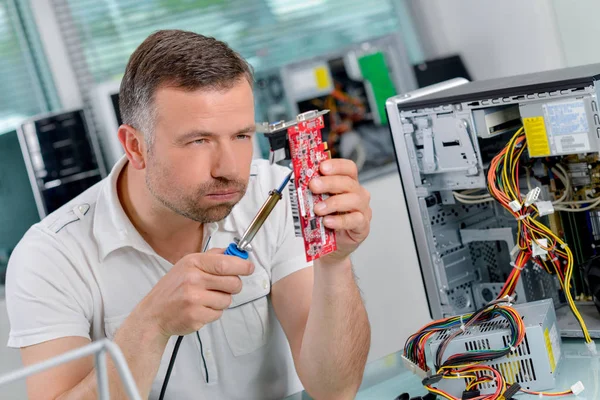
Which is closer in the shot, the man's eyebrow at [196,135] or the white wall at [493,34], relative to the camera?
the man's eyebrow at [196,135]

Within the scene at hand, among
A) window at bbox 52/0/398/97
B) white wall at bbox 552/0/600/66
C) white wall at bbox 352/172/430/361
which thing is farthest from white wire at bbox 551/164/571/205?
window at bbox 52/0/398/97

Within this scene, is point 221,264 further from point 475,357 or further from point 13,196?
point 13,196

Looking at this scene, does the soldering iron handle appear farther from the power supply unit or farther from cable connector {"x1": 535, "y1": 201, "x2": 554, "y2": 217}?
cable connector {"x1": 535, "y1": 201, "x2": 554, "y2": 217}

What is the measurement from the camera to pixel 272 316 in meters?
1.70

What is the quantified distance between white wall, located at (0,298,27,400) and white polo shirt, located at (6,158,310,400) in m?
0.85

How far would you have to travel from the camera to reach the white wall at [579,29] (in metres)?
3.02

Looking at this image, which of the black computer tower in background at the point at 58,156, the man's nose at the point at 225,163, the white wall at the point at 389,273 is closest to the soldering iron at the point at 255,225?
the man's nose at the point at 225,163

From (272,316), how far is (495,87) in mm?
651

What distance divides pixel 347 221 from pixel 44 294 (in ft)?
2.01

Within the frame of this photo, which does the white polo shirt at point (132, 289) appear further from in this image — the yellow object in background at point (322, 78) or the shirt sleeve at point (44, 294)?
the yellow object in background at point (322, 78)

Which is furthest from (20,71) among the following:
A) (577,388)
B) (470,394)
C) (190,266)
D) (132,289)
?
(577,388)

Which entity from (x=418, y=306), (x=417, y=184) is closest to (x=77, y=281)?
(x=417, y=184)

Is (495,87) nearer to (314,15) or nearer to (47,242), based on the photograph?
(47,242)

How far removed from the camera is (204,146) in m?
1.37
